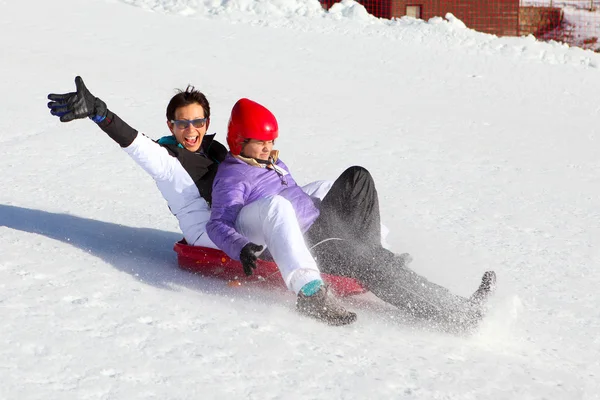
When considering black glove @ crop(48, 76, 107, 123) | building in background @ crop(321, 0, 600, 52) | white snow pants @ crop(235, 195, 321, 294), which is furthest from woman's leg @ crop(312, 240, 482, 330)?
building in background @ crop(321, 0, 600, 52)

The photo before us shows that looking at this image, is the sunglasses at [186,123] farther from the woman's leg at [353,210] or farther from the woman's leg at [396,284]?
the woman's leg at [396,284]

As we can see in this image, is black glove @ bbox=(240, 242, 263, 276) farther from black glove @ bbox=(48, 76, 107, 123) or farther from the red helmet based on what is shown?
black glove @ bbox=(48, 76, 107, 123)

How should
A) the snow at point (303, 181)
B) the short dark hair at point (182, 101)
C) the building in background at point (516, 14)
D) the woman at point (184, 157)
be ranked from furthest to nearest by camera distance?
the building in background at point (516, 14)
the short dark hair at point (182, 101)
the woman at point (184, 157)
the snow at point (303, 181)

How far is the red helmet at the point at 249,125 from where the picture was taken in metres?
4.00

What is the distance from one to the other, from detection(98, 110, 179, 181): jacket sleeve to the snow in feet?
1.56

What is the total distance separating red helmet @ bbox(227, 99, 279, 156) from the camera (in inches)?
157

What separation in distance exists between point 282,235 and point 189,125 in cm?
95

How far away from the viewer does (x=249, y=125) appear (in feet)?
13.1

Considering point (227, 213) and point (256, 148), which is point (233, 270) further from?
point (256, 148)

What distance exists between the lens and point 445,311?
3.53 metres

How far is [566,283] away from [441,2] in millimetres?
14995

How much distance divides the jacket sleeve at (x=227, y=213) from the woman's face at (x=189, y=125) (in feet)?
1.14

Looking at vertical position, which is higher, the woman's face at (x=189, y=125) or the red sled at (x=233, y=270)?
the woman's face at (x=189, y=125)

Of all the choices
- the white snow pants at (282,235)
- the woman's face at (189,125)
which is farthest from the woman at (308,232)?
the woman's face at (189,125)
